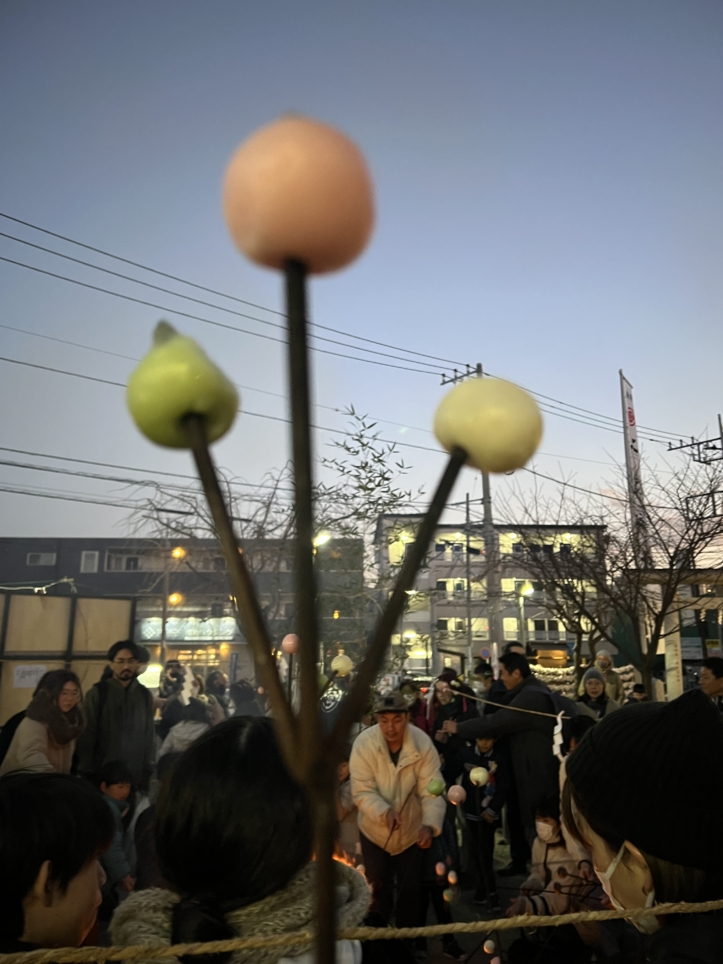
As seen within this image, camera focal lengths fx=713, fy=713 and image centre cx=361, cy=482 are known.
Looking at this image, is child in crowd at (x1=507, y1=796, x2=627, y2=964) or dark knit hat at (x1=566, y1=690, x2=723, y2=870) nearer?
dark knit hat at (x1=566, y1=690, x2=723, y2=870)

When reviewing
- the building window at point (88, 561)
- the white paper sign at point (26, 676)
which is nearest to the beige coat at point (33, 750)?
the white paper sign at point (26, 676)

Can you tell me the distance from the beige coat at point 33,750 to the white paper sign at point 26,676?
155 inches

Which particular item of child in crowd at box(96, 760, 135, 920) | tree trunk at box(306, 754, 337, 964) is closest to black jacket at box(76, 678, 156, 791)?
child in crowd at box(96, 760, 135, 920)

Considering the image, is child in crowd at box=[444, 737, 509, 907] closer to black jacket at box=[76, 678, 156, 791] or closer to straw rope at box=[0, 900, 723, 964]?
black jacket at box=[76, 678, 156, 791]

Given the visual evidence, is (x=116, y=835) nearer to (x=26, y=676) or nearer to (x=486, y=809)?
(x=486, y=809)

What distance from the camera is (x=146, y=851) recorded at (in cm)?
330

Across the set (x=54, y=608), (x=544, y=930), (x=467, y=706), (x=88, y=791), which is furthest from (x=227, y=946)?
(x=54, y=608)

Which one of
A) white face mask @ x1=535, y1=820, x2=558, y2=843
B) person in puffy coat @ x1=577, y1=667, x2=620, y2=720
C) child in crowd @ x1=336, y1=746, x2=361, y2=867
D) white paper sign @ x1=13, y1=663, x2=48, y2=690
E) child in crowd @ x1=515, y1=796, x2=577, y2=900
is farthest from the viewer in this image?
white paper sign @ x1=13, y1=663, x2=48, y2=690

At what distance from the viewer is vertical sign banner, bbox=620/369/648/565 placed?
11.2 metres

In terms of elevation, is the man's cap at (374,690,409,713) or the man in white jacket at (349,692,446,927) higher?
the man's cap at (374,690,409,713)

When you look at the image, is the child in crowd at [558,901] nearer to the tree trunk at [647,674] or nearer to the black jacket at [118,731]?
the black jacket at [118,731]

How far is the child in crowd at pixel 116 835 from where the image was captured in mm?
3573

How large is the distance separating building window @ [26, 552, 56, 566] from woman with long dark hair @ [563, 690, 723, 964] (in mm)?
38566

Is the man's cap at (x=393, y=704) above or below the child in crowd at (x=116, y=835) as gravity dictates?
above
